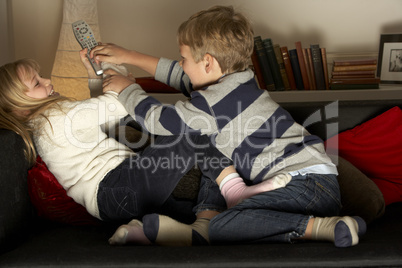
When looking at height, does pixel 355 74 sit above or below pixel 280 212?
above

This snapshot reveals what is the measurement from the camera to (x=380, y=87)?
91.0 inches

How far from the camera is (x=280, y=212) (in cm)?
111

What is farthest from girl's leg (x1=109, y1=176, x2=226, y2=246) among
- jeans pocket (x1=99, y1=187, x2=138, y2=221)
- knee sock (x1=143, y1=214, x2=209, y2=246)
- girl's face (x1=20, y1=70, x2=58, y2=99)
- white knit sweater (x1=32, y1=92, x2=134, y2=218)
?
girl's face (x1=20, y1=70, x2=58, y2=99)

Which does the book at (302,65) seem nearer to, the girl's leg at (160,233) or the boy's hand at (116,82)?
the boy's hand at (116,82)

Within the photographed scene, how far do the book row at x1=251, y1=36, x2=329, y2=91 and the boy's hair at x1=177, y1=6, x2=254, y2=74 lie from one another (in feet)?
3.03

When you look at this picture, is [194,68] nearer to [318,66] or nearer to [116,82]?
[116,82]

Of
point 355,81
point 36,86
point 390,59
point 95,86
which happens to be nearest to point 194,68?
point 95,86

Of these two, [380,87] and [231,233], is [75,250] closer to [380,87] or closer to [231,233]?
[231,233]

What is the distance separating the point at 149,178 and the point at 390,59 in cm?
161

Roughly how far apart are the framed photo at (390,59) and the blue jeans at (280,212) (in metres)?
1.32

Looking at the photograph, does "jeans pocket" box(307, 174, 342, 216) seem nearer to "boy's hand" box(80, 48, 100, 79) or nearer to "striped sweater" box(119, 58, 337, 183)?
"striped sweater" box(119, 58, 337, 183)

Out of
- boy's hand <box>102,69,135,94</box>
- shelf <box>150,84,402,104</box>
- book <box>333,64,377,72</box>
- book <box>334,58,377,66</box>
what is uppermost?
boy's hand <box>102,69,135,94</box>

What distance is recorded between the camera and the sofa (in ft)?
2.97

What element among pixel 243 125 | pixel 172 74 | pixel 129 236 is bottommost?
pixel 129 236
